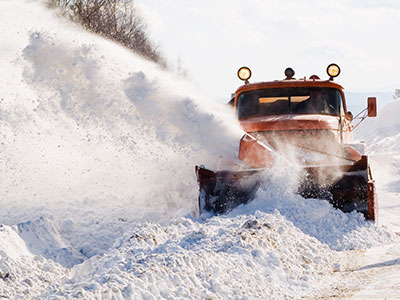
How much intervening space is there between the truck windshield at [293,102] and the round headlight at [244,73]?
308mm

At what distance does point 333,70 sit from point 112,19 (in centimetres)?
2392

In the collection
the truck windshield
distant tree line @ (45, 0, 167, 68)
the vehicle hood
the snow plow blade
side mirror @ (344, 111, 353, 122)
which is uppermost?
distant tree line @ (45, 0, 167, 68)

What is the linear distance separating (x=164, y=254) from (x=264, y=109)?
4.30 metres

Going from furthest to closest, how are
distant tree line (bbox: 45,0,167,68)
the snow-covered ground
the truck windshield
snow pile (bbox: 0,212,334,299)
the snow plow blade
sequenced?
distant tree line (bbox: 45,0,167,68)
the truck windshield
the snow plow blade
the snow-covered ground
snow pile (bbox: 0,212,334,299)

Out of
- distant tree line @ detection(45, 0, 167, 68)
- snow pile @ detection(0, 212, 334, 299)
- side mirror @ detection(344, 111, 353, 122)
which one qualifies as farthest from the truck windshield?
distant tree line @ detection(45, 0, 167, 68)

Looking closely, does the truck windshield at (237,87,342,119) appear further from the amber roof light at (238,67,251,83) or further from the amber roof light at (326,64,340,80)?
the amber roof light at (238,67,251,83)

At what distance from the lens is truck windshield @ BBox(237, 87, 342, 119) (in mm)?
9203

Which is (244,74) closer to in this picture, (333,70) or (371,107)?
(333,70)

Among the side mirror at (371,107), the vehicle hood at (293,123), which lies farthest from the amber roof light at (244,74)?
the side mirror at (371,107)

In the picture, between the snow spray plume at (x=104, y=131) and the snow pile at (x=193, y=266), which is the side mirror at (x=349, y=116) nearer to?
the snow spray plume at (x=104, y=131)

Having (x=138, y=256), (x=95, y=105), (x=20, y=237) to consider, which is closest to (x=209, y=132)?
(x=95, y=105)

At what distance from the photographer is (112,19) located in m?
32.0

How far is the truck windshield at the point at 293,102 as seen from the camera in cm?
920

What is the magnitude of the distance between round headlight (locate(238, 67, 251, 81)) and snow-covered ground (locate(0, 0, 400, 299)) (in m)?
0.60
